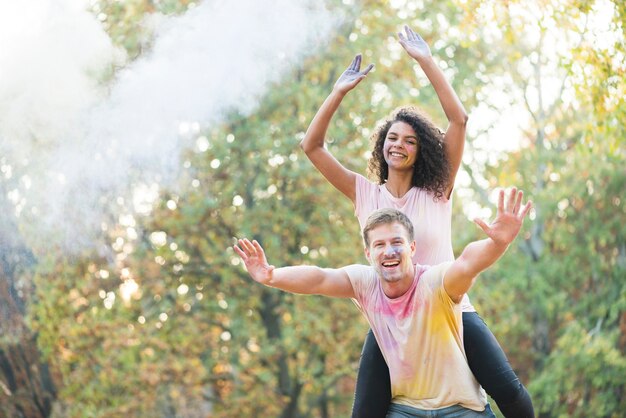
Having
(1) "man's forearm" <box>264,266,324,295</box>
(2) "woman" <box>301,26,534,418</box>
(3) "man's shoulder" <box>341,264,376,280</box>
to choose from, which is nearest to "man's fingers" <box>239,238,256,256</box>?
(1) "man's forearm" <box>264,266,324,295</box>

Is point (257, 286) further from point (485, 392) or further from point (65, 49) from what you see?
point (485, 392)

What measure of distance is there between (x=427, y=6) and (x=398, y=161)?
9.56m

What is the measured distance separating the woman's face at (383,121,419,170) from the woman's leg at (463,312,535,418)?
0.76 meters

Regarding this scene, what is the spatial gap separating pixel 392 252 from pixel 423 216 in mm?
477

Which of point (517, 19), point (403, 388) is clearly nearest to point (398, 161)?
point (403, 388)

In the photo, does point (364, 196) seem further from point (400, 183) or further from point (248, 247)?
point (248, 247)

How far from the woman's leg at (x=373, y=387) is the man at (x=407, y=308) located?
0.11m

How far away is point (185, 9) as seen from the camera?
10586 millimetres

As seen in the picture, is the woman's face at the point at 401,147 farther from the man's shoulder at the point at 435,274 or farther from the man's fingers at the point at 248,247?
the man's fingers at the point at 248,247

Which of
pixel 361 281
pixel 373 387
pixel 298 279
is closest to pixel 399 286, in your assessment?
pixel 361 281

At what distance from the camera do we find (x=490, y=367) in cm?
412

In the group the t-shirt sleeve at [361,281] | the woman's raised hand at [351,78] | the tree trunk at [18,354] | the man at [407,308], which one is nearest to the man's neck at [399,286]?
the man at [407,308]

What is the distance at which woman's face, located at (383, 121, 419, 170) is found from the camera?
441 centimetres

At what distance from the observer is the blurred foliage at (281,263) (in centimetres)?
1262
